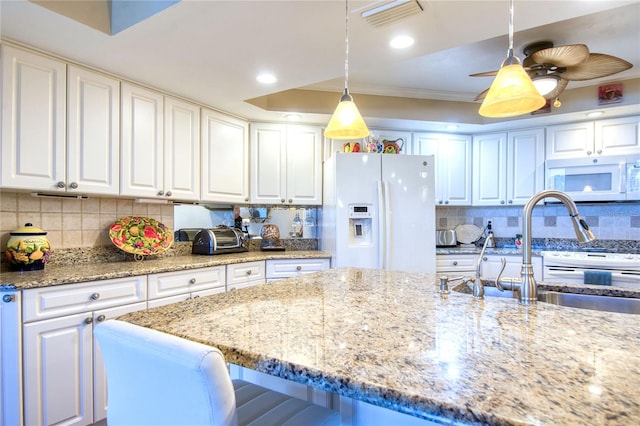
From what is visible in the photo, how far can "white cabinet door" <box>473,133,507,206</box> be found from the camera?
144 inches

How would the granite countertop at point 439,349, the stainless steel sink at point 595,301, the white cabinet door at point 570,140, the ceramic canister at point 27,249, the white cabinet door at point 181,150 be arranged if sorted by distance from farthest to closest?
the white cabinet door at point 570,140
the white cabinet door at point 181,150
the ceramic canister at point 27,249
the stainless steel sink at point 595,301
the granite countertop at point 439,349

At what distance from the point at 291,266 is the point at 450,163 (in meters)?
2.13

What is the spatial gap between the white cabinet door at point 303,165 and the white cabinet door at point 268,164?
6 centimetres

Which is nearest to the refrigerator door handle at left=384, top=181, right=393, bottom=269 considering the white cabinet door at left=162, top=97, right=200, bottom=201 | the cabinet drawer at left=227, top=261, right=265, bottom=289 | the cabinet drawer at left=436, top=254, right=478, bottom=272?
the cabinet drawer at left=436, top=254, right=478, bottom=272

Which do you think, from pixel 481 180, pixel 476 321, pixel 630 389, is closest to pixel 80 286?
pixel 476 321

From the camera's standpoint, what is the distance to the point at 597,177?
3215mm

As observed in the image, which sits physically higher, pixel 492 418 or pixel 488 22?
pixel 488 22

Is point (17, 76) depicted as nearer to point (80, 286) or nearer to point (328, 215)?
point (80, 286)

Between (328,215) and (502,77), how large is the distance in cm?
218

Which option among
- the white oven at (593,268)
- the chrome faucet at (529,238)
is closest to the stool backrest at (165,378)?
the chrome faucet at (529,238)

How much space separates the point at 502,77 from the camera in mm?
1208

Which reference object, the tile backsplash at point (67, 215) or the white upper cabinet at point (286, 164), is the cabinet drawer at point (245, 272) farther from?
the tile backsplash at point (67, 215)

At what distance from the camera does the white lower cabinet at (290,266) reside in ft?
9.66

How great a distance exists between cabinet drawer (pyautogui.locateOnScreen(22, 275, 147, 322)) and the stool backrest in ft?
4.08
